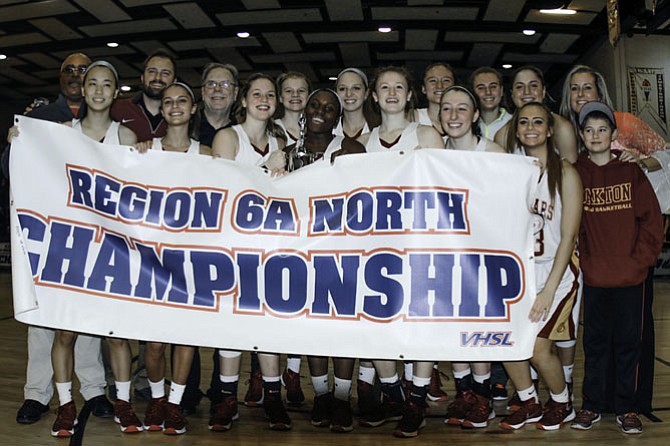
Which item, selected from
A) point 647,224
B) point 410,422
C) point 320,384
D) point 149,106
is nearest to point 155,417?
point 320,384

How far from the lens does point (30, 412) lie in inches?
119

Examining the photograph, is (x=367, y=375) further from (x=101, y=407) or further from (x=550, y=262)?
(x=101, y=407)

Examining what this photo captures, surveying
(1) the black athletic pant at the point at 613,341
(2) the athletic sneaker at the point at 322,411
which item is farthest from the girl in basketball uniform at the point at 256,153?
(1) the black athletic pant at the point at 613,341

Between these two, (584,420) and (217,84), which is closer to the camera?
(584,420)

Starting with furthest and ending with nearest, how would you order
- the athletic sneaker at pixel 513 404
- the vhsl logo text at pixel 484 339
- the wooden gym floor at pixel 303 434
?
the athletic sneaker at pixel 513 404
the wooden gym floor at pixel 303 434
the vhsl logo text at pixel 484 339

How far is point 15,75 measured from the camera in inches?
450

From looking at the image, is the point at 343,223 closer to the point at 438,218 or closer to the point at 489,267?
the point at 438,218

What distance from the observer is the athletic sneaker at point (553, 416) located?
2852 millimetres

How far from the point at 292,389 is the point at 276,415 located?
53 centimetres

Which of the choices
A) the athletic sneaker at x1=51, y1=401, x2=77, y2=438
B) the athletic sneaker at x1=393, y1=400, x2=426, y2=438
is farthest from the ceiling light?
the athletic sneaker at x1=51, y1=401, x2=77, y2=438

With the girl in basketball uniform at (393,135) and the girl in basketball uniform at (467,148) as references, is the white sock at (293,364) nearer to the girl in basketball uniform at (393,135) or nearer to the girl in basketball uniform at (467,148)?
the girl in basketball uniform at (393,135)

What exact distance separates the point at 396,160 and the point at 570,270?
3.12 feet

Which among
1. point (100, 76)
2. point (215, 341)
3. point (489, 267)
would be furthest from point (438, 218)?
point (100, 76)

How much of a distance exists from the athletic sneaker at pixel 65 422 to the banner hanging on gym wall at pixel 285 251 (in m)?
0.45
